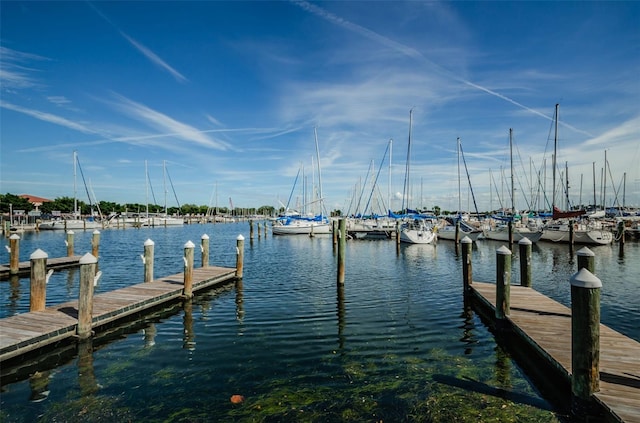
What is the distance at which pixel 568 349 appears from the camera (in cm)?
796

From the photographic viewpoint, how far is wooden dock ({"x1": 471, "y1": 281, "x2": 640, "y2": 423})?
576 cm

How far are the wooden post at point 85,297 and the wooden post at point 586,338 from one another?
11110 millimetres

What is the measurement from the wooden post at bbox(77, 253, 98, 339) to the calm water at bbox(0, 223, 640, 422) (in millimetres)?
486

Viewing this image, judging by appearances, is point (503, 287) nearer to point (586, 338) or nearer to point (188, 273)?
point (586, 338)

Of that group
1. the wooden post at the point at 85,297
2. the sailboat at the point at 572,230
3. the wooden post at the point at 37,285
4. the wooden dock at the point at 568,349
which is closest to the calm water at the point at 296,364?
the wooden post at the point at 85,297

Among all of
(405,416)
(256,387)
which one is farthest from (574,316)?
(256,387)

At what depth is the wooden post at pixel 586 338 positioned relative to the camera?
19.9ft

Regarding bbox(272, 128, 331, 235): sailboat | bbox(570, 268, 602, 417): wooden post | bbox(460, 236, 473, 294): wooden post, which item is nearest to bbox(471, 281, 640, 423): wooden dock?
bbox(570, 268, 602, 417): wooden post

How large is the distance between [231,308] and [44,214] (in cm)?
11449

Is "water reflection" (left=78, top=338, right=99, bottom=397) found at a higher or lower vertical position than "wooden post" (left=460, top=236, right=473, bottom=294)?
lower

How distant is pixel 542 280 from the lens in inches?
Answer: 806

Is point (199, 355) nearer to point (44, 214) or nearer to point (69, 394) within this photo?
point (69, 394)

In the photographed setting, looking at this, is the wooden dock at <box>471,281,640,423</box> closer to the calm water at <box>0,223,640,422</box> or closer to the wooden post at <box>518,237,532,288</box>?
the calm water at <box>0,223,640,422</box>

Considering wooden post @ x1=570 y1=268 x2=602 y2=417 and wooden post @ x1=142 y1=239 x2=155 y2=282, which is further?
wooden post @ x1=142 y1=239 x2=155 y2=282
